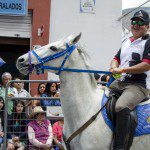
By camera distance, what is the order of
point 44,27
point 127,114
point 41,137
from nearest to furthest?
point 127,114
point 41,137
point 44,27

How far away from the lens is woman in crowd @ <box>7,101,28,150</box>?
1014 cm

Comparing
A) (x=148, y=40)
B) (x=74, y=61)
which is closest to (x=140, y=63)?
(x=148, y=40)

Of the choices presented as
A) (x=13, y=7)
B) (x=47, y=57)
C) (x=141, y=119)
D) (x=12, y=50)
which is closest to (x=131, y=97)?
(x=141, y=119)

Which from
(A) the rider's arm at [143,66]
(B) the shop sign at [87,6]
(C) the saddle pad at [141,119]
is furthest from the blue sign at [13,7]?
(A) the rider's arm at [143,66]

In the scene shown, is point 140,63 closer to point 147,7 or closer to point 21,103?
point 21,103

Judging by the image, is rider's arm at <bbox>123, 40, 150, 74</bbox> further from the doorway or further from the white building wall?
the doorway

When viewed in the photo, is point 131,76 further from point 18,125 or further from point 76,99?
point 18,125

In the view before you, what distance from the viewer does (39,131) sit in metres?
10.2

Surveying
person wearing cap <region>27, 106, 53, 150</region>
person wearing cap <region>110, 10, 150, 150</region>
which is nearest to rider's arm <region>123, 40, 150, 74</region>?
person wearing cap <region>110, 10, 150, 150</region>

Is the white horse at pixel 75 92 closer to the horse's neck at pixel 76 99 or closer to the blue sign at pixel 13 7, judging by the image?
the horse's neck at pixel 76 99

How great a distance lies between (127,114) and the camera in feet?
22.7

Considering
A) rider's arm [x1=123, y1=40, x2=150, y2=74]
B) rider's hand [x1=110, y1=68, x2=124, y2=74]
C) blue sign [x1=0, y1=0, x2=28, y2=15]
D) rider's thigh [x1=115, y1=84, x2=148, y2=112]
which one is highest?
blue sign [x1=0, y1=0, x2=28, y2=15]

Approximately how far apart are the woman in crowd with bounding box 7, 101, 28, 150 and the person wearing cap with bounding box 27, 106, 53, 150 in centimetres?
19

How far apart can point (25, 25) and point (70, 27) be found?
5.93 feet
